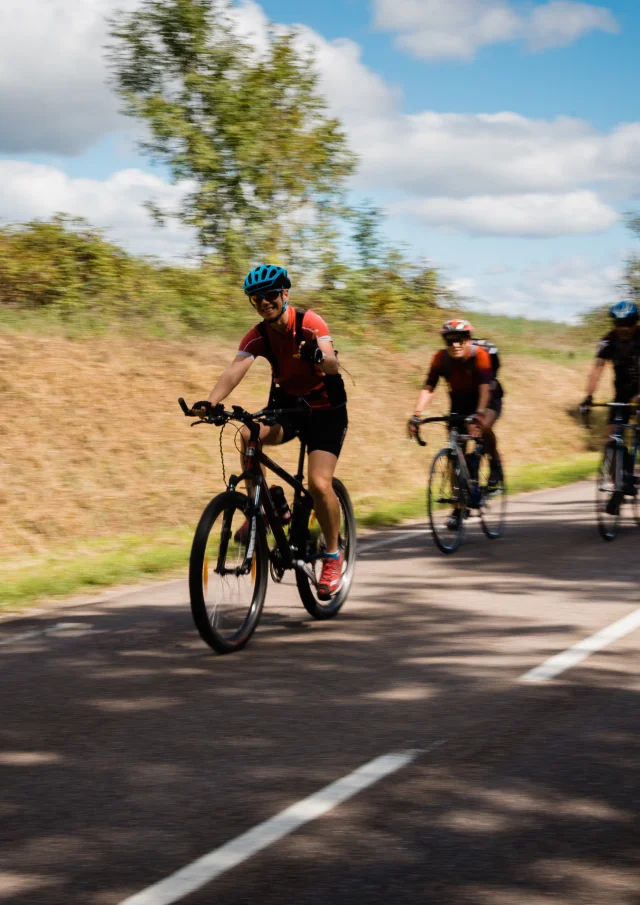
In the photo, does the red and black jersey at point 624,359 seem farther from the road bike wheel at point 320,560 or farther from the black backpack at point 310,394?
the black backpack at point 310,394

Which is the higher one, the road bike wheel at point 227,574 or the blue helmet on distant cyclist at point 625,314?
the blue helmet on distant cyclist at point 625,314

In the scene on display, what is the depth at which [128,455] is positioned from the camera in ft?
50.8

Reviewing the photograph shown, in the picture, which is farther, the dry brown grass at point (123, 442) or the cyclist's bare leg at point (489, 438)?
the dry brown grass at point (123, 442)

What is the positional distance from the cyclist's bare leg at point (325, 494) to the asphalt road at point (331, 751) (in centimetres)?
58

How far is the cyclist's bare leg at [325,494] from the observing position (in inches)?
302

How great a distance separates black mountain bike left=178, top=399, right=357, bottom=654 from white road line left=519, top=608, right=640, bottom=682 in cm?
166

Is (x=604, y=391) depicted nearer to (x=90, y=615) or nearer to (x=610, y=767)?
(x=90, y=615)

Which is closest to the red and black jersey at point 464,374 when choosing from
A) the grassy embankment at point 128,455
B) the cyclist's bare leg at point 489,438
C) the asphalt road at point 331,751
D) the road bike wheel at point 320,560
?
the cyclist's bare leg at point 489,438

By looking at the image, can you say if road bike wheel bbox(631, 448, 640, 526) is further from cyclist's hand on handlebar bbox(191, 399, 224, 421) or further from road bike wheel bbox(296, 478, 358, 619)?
cyclist's hand on handlebar bbox(191, 399, 224, 421)

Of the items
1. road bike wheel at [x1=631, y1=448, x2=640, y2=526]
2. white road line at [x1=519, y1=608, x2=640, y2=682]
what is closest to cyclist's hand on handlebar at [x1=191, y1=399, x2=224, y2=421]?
white road line at [x1=519, y1=608, x2=640, y2=682]

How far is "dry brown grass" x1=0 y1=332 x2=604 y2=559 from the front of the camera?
13.7 meters

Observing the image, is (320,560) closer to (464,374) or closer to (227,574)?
(227,574)

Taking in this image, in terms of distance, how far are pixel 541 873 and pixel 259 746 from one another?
1688 mm

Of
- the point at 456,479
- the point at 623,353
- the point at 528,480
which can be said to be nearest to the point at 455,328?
the point at 456,479
